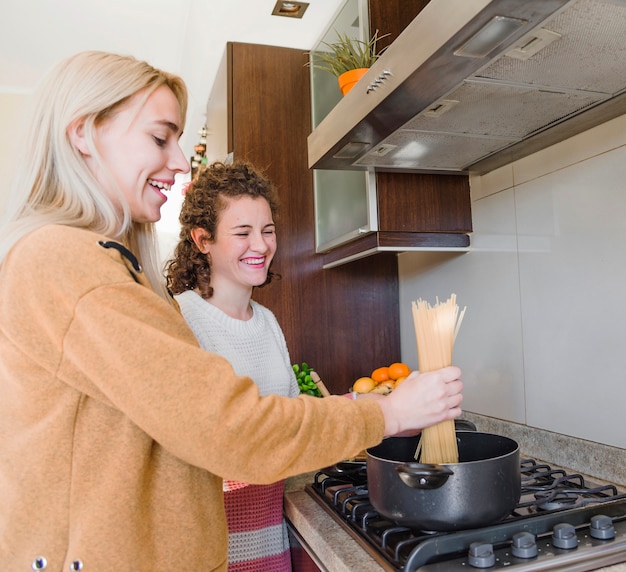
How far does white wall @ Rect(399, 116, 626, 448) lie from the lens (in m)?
1.11

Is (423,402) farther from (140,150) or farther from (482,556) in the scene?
(140,150)

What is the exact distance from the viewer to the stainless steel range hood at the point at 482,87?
713 millimetres

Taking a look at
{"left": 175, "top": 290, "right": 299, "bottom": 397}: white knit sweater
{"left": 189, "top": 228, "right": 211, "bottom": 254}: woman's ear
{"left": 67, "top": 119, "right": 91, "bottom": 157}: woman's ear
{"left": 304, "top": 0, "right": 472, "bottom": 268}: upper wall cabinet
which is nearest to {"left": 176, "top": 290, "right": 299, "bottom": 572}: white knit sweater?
{"left": 175, "top": 290, "right": 299, "bottom": 397}: white knit sweater

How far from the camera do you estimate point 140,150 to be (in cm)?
75

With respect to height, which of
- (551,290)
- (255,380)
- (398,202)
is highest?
(398,202)

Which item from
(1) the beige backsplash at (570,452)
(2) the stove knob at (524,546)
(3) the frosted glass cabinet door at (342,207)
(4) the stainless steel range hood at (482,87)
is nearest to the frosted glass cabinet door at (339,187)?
(3) the frosted glass cabinet door at (342,207)

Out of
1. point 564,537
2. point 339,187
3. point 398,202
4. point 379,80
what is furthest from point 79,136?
point 339,187

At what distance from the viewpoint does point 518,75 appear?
0.87m

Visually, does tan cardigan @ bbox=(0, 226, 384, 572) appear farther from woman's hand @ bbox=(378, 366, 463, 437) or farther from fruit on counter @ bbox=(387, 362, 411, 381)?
fruit on counter @ bbox=(387, 362, 411, 381)

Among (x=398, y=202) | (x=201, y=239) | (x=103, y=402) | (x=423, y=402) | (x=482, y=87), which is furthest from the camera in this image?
(x=398, y=202)

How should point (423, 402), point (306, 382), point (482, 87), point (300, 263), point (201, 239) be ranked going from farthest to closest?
point (300, 263) → point (306, 382) → point (201, 239) → point (482, 87) → point (423, 402)

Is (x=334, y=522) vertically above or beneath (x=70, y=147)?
beneath

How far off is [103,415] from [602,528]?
2.16ft

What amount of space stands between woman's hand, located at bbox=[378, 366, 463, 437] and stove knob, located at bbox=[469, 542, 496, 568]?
0.16 metres
